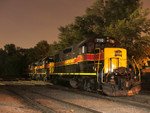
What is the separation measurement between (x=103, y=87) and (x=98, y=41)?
3166 millimetres

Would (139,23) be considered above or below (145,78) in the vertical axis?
above

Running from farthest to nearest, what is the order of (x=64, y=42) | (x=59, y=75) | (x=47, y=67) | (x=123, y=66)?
(x=64, y=42) < (x=47, y=67) < (x=59, y=75) < (x=123, y=66)

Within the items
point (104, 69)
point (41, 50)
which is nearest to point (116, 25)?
point (104, 69)

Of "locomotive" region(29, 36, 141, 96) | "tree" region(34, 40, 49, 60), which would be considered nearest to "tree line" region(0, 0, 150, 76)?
"locomotive" region(29, 36, 141, 96)

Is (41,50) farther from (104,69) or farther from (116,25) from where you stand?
(104,69)

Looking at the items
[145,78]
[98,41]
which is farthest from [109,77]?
[145,78]

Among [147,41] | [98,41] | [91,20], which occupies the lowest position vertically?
[98,41]

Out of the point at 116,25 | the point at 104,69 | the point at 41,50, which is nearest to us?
the point at 104,69

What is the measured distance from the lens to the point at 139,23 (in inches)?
869

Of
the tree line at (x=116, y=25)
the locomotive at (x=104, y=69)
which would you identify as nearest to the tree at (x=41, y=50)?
the tree line at (x=116, y=25)

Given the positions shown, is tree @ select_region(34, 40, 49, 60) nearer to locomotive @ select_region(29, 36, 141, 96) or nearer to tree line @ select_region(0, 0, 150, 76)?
tree line @ select_region(0, 0, 150, 76)

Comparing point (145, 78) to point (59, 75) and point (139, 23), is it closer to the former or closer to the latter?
point (139, 23)

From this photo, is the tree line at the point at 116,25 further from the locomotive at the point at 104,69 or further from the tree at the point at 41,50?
the tree at the point at 41,50

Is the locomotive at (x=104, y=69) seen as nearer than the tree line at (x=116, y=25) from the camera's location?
Yes
